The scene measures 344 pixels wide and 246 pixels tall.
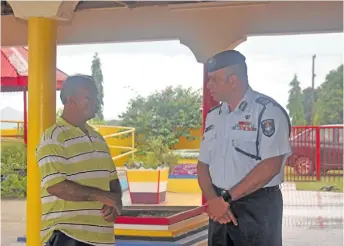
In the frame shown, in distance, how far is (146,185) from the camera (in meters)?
10.9

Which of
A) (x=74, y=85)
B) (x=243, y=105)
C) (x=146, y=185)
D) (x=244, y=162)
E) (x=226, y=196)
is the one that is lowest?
(x=146, y=185)

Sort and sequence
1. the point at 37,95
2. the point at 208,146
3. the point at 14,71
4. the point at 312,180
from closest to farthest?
the point at 208,146 < the point at 37,95 < the point at 14,71 < the point at 312,180

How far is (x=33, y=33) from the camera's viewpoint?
464 centimetres

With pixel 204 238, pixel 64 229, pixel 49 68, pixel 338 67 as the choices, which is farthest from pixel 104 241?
pixel 338 67

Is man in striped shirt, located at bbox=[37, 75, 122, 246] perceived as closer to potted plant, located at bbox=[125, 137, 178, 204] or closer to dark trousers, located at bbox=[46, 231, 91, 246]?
dark trousers, located at bbox=[46, 231, 91, 246]

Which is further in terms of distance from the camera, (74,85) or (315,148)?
(315,148)

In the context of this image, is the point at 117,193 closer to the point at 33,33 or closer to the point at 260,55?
the point at 33,33

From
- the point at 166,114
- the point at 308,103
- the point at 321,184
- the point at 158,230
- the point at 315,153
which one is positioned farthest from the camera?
the point at 308,103

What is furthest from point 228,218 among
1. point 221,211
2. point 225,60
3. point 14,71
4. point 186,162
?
point 186,162

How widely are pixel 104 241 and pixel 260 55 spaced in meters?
12.1

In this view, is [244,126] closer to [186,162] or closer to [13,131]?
[186,162]

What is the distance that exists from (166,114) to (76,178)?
14.0 meters

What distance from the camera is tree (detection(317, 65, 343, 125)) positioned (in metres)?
20.3

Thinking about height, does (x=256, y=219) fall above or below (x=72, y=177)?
below
